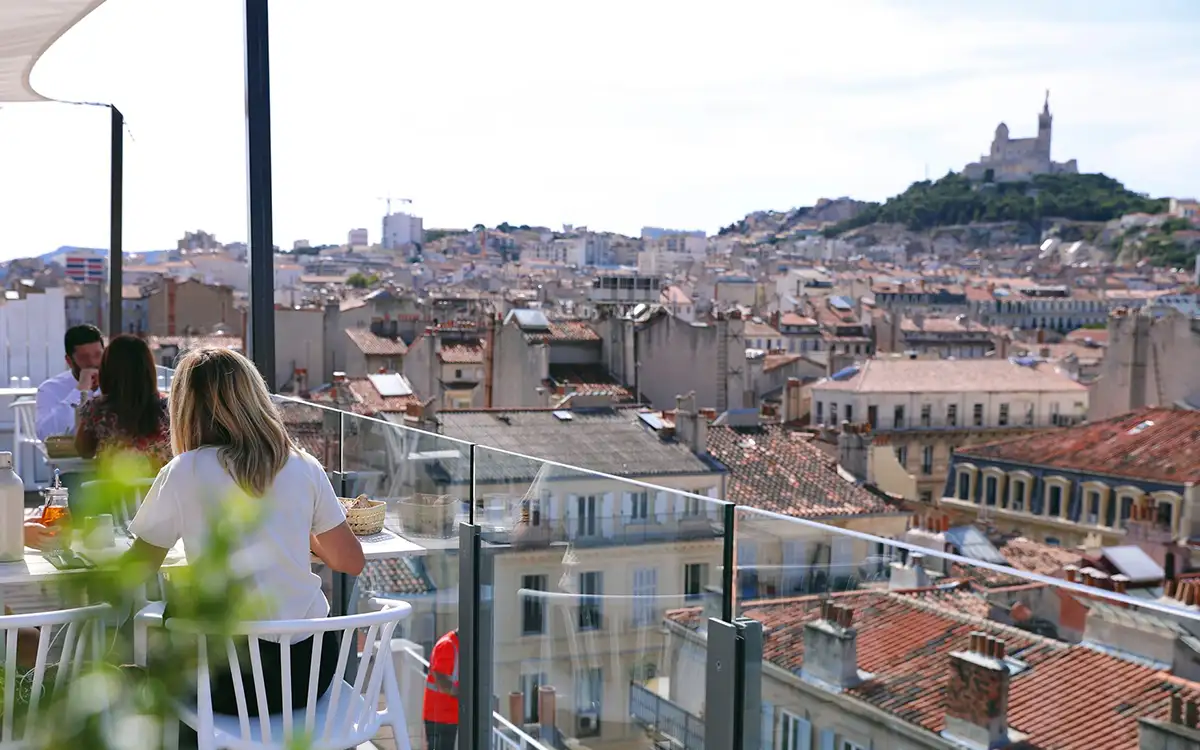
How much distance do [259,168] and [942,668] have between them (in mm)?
3431

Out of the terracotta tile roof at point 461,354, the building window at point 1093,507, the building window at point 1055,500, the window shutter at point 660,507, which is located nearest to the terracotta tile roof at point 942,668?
the window shutter at point 660,507

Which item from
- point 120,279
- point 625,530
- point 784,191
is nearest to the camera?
point 625,530

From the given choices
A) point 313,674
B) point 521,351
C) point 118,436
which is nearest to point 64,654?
point 313,674

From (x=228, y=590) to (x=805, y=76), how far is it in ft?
434

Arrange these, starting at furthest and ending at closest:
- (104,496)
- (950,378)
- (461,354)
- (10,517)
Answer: (950,378) < (461,354) < (10,517) < (104,496)

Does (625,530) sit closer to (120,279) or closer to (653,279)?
(120,279)

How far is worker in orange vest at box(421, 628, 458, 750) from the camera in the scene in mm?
3176

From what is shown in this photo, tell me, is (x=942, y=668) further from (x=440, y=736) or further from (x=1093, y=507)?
(x=1093, y=507)

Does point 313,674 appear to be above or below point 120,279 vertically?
below

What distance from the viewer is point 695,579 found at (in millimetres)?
2365

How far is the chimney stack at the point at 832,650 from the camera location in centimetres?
222

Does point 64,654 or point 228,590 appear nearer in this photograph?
point 228,590

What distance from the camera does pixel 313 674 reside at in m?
2.14

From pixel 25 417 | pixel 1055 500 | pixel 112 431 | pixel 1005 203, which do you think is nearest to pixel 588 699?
pixel 112 431
